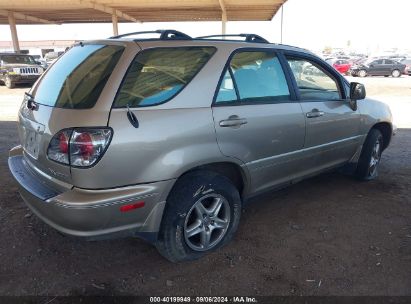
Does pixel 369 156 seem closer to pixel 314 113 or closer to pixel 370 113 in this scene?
pixel 370 113

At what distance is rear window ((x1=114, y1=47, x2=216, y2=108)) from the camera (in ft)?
8.18

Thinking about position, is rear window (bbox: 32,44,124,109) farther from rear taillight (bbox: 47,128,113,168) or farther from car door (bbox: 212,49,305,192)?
car door (bbox: 212,49,305,192)

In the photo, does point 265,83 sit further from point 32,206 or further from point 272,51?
point 32,206

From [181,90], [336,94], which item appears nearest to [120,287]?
[181,90]

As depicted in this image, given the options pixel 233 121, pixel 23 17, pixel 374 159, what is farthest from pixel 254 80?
pixel 23 17

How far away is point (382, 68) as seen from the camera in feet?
91.1

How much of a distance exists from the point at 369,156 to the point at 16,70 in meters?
15.5

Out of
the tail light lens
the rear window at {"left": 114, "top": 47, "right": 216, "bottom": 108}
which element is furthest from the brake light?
the rear window at {"left": 114, "top": 47, "right": 216, "bottom": 108}

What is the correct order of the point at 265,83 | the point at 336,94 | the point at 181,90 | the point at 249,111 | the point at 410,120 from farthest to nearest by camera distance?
the point at 410,120
the point at 336,94
the point at 265,83
the point at 249,111
the point at 181,90

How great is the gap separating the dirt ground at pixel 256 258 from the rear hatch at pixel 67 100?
0.74m

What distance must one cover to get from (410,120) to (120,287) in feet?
30.1

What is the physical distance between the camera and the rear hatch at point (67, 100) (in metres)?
2.40

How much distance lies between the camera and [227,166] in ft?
10.1

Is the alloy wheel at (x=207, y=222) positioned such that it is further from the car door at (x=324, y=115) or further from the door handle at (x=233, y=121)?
the car door at (x=324, y=115)
